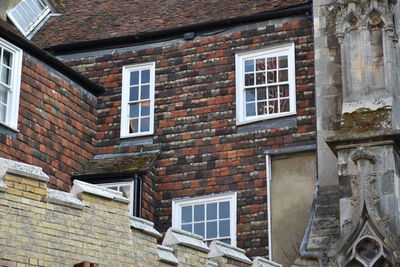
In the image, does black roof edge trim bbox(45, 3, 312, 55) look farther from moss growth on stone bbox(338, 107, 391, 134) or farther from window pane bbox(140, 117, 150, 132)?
moss growth on stone bbox(338, 107, 391, 134)

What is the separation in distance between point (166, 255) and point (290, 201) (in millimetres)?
6324

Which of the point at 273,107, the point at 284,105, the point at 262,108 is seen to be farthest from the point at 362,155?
the point at 262,108

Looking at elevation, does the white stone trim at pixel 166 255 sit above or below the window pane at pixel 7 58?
below

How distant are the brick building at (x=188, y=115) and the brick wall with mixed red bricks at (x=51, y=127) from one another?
0.10 feet

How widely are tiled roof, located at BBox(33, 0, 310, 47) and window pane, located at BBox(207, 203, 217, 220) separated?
158 inches

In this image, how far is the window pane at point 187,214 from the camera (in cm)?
2144

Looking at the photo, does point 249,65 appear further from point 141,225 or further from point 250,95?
point 141,225

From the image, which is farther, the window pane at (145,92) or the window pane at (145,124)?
the window pane at (145,92)

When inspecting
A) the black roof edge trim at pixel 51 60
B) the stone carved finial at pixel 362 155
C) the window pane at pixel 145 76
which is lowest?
the stone carved finial at pixel 362 155

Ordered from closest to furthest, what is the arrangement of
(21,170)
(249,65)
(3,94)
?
(21,170), (3,94), (249,65)

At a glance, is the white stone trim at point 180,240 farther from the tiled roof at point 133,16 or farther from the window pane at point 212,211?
the tiled roof at point 133,16

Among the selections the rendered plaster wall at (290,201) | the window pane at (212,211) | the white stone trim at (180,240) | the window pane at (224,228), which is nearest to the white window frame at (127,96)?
the window pane at (212,211)

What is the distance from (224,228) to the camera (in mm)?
21031

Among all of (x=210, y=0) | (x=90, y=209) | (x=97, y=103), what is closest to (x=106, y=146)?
(x=97, y=103)
